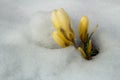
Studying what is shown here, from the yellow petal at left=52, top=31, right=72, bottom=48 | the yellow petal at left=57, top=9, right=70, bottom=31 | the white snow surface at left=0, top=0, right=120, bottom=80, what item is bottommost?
the white snow surface at left=0, top=0, right=120, bottom=80

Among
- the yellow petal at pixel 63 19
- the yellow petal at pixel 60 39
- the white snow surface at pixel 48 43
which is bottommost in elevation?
the white snow surface at pixel 48 43

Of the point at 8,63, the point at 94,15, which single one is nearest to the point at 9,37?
the point at 8,63

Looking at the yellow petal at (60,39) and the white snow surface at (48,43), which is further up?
the yellow petal at (60,39)

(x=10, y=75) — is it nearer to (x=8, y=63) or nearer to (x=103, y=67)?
(x=8, y=63)
